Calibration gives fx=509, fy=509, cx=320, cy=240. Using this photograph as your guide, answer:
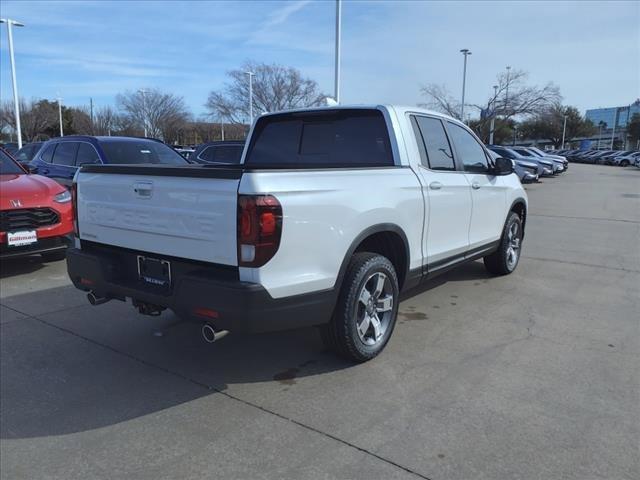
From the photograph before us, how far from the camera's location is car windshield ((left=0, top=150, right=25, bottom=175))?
284 inches

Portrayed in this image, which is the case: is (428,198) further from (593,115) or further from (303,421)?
(593,115)

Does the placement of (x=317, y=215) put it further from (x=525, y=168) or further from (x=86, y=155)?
(x=525, y=168)

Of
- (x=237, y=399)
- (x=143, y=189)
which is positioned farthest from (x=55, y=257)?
(x=237, y=399)

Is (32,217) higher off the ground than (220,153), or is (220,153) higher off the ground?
(220,153)

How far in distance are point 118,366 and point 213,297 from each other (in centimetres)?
145

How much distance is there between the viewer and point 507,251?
20.9 ft

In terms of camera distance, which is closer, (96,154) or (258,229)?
(258,229)

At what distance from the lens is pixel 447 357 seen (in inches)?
158

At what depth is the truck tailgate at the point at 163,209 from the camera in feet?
9.68

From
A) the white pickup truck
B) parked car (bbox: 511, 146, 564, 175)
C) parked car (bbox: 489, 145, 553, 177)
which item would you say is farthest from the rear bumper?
parked car (bbox: 511, 146, 564, 175)

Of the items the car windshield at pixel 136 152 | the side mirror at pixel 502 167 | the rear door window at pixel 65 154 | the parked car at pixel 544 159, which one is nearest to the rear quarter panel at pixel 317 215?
the side mirror at pixel 502 167

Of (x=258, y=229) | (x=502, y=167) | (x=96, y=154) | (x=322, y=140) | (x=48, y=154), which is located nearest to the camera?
(x=258, y=229)

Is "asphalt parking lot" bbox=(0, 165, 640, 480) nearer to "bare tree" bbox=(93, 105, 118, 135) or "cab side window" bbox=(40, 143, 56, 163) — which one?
"cab side window" bbox=(40, 143, 56, 163)

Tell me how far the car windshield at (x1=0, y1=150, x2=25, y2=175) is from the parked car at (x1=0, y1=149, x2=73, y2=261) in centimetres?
29
